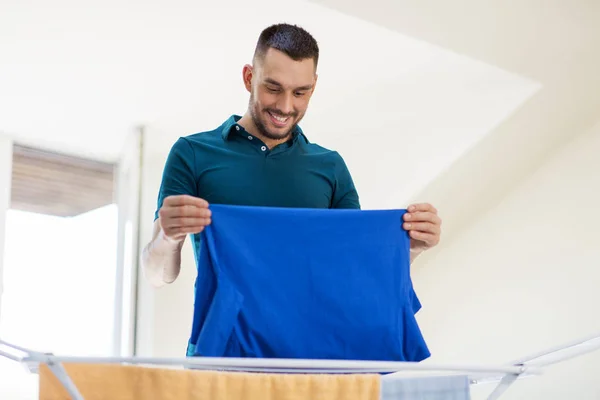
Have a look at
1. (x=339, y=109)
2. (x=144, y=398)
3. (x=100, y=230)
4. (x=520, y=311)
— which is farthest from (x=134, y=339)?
(x=144, y=398)

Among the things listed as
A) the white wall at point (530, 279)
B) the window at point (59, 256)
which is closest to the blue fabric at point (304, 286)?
the white wall at point (530, 279)

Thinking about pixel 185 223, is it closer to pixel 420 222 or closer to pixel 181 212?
pixel 181 212

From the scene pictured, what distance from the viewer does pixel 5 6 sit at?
353 centimetres

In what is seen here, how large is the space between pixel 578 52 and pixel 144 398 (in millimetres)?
2714

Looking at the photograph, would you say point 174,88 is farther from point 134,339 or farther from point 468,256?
point 468,256

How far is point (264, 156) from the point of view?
198 centimetres

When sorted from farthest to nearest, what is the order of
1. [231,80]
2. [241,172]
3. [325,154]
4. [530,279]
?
1. [231,80]
2. [530,279]
3. [325,154]
4. [241,172]

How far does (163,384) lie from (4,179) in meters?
3.25

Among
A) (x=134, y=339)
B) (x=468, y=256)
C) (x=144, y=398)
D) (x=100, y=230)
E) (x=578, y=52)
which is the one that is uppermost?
(x=578, y=52)

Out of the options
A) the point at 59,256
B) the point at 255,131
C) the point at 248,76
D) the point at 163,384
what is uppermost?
the point at 59,256

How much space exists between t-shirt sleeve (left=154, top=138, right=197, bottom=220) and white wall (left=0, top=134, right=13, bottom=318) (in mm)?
2593

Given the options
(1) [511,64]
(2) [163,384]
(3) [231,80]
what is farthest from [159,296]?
(2) [163,384]

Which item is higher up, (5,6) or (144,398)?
(5,6)

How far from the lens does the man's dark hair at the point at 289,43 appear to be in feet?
6.49
